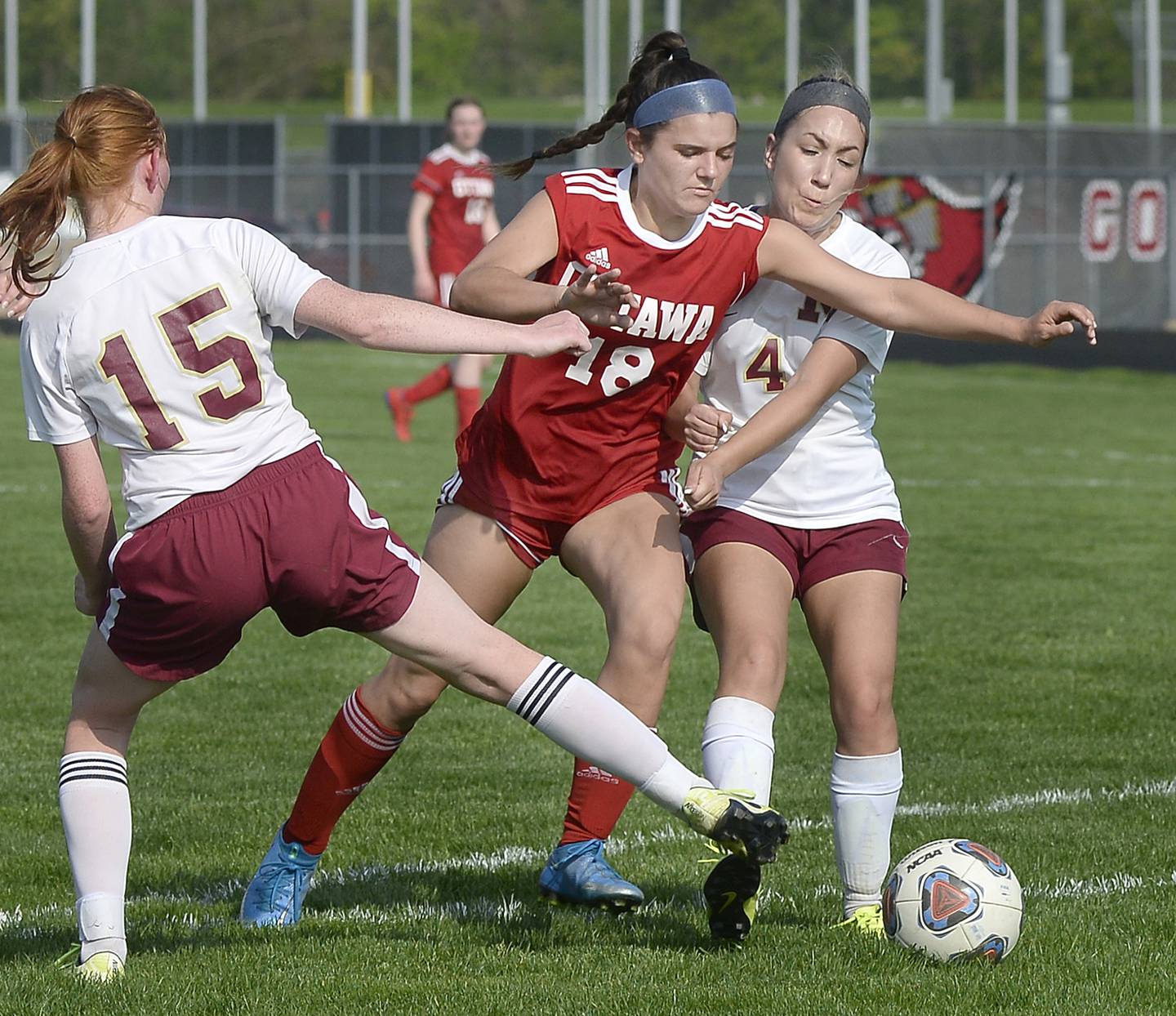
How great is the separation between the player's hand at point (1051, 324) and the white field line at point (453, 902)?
1.46 meters

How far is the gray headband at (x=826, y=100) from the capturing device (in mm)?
4652

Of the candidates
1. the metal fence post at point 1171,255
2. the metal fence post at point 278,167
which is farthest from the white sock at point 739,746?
the metal fence post at point 278,167

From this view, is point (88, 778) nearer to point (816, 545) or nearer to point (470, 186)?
point (816, 545)

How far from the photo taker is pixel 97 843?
4051mm

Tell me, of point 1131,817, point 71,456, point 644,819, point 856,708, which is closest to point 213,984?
point 71,456

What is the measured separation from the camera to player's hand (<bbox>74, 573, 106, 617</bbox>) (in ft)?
13.4

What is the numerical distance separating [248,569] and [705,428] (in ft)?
3.75

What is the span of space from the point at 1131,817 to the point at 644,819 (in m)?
1.44

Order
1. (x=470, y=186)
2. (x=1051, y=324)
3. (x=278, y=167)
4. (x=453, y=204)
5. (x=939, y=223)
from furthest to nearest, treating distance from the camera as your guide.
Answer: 1. (x=278, y=167)
2. (x=939, y=223)
3. (x=453, y=204)
4. (x=470, y=186)
5. (x=1051, y=324)

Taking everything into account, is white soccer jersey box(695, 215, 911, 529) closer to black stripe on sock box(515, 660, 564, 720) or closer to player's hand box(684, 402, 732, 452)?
player's hand box(684, 402, 732, 452)

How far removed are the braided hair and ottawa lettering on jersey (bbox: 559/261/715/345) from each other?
1.22ft

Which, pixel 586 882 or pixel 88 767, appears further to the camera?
pixel 586 882

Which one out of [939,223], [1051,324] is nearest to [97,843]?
[1051,324]

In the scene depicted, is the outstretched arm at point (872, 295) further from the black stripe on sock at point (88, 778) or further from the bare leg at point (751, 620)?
the black stripe on sock at point (88, 778)
